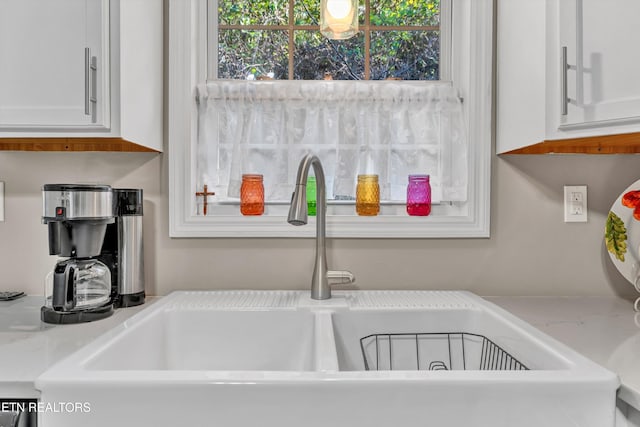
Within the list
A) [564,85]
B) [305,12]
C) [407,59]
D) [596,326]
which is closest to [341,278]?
[596,326]

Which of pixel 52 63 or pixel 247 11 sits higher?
pixel 247 11

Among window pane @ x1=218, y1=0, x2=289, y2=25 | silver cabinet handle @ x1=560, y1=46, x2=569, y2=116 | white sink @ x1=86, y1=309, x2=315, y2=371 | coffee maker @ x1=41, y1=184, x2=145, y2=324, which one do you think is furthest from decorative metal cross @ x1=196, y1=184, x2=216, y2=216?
silver cabinet handle @ x1=560, y1=46, x2=569, y2=116

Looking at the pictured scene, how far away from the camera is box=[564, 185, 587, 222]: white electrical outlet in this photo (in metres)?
1.45

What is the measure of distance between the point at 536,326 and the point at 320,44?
1197 mm

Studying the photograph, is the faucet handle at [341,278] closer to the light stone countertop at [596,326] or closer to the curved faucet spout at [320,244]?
the curved faucet spout at [320,244]

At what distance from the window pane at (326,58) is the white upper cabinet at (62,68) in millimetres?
681

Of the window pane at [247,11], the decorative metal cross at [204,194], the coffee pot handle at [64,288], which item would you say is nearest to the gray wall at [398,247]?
the decorative metal cross at [204,194]

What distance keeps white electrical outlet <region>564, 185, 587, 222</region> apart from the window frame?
27 centimetres

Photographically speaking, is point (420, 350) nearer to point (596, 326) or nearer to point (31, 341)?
point (596, 326)

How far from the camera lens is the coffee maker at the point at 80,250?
1.05 m

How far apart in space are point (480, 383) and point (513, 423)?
0.09 meters

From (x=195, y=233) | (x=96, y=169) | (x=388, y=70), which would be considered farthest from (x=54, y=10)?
(x=388, y=70)

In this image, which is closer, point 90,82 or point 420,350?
point 90,82

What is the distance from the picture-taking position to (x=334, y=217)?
4.71ft
